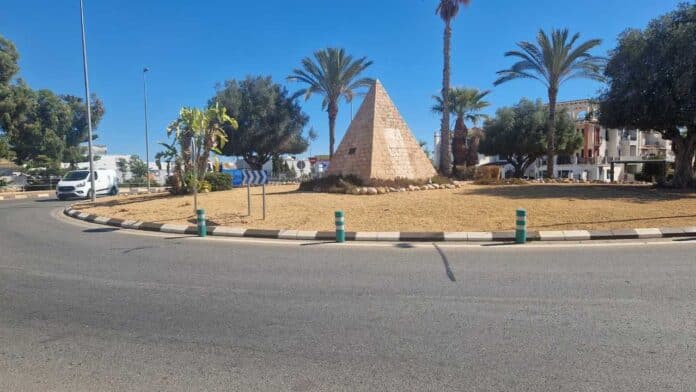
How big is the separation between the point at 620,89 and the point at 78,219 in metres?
21.9

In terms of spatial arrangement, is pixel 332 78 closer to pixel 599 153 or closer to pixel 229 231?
pixel 229 231

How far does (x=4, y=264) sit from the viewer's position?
281 inches

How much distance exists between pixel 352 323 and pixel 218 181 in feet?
66.0

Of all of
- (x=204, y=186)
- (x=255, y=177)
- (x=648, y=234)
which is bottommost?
(x=648, y=234)

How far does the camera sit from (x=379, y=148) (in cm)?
1970

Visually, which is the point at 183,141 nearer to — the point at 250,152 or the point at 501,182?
the point at 501,182

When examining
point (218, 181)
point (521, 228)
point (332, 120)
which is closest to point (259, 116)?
point (332, 120)

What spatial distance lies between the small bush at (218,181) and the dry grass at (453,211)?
19.3 feet

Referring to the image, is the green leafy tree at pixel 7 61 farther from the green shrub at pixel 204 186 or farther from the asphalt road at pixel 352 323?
the asphalt road at pixel 352 323

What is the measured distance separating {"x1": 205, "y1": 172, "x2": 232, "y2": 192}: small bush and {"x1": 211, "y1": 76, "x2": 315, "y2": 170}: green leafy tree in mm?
14675

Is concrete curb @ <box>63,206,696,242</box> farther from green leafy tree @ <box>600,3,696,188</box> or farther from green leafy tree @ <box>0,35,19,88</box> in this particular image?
green leafy tree @ <box>0,35,19,88</box>

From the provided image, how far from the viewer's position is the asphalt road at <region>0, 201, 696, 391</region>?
3.11 metres

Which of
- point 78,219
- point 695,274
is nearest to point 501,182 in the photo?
point 695,274

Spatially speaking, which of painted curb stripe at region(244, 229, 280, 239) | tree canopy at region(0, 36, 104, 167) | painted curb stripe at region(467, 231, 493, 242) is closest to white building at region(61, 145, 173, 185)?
tree canopy at region(0, 36, 104, 167)
